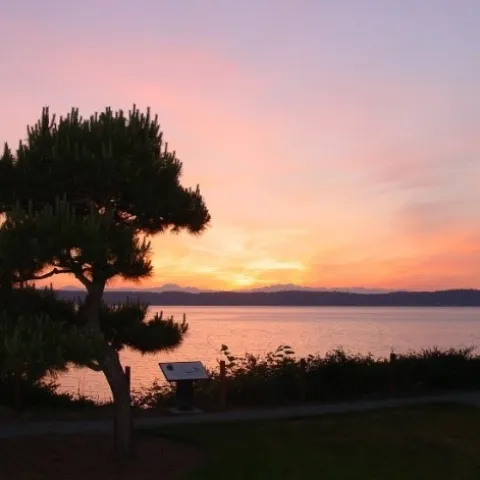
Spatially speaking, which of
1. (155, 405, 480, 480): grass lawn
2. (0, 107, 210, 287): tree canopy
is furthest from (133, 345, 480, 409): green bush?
(0, 107, 210, 287): tree canopy

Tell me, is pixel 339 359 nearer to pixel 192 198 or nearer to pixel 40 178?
pixel 192 198

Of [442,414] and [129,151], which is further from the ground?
[129,151]

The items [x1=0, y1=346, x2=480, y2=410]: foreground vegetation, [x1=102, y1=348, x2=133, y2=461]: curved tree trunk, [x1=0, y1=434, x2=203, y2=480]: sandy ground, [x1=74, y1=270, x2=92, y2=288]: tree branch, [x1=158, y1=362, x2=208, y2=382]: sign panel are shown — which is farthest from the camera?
[x1=0, y1=346, x2=480, y2=410]: foreground vegetation

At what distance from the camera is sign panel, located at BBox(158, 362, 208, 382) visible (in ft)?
49.6

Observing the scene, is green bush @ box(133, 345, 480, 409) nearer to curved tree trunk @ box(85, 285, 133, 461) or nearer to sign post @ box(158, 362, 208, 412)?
sign post @ box(158, 362, 208, 412)

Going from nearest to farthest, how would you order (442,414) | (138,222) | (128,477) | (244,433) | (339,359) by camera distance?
(128,477)
(138,222)
(244,433)
(442,414)
(339,359)

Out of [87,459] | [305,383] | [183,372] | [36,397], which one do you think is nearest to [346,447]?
[87,459]

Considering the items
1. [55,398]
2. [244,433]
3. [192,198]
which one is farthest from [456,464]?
[55,398]

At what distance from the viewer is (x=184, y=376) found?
598 inches

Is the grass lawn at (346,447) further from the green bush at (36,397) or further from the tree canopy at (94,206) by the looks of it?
the green bush at (36,397)

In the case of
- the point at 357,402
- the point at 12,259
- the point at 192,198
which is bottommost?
the point at 357,402

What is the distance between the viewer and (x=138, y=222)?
34.3 ft

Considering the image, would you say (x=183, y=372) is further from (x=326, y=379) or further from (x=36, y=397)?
(x=326, y=379)

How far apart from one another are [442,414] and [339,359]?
4.56m
